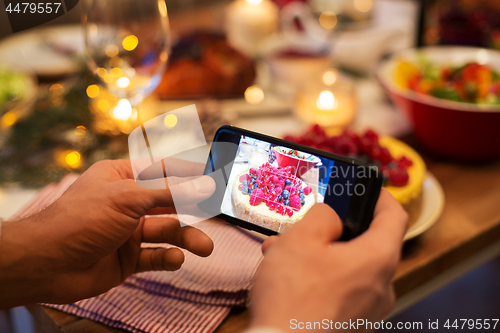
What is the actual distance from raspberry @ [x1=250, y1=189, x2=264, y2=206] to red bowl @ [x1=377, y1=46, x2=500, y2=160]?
37 centimetres

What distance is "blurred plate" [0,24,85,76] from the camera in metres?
0.77

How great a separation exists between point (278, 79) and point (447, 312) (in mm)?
541

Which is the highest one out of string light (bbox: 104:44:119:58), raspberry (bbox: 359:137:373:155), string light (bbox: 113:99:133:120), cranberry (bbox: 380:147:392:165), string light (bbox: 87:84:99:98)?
string light (bbox: 104:44:119:58)

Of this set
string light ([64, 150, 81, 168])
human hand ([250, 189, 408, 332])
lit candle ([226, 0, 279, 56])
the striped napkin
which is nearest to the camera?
human hand ([250, 189, 408, 332])

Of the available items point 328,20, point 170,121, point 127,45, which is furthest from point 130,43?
point 328,20

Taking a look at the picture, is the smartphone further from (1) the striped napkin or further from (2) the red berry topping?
(2) the red berry topping

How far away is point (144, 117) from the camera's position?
1.90 feet

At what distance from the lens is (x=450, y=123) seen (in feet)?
1.85

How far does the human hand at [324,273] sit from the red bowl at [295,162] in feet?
0.12

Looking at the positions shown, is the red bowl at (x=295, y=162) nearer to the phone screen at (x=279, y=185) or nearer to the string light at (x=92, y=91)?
the phone screen at (x=279, y=185)

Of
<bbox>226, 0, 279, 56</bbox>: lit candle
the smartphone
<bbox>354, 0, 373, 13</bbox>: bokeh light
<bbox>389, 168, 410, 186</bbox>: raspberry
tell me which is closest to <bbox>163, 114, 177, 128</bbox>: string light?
the smartphone

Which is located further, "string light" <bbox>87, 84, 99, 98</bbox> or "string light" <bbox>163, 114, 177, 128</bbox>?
"string light" <bbox>87, 84, 99, 98</bbox>

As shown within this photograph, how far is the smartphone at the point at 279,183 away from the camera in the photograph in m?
0.29

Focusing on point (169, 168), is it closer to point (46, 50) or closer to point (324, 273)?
point (324, 273)
